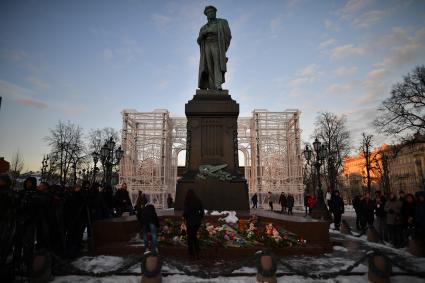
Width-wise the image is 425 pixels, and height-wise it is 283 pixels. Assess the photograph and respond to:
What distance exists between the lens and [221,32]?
39.9 feet

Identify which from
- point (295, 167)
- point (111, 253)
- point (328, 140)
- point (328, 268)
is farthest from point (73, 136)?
point (328, 268)

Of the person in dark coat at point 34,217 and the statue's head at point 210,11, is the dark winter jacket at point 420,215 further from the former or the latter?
the statue's head at point 210,11

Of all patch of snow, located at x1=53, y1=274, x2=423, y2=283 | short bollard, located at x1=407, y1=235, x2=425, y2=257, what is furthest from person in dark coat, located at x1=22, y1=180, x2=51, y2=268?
short bollard, located at x1=407, y1=235, x2=425, y2=257

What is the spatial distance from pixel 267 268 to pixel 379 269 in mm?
2125

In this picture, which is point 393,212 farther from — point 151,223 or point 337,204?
point 151,223

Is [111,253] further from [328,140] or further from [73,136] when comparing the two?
[73,136]

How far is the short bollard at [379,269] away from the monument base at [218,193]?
4959mm

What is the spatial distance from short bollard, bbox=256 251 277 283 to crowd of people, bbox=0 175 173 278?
3.37 m

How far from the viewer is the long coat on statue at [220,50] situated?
1216 centimetres

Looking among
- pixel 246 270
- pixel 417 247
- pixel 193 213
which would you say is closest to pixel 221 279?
pixel 246 270

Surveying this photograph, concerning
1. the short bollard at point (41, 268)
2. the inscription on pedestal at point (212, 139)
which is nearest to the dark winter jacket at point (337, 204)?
the inscription on pedestal at point (212, 139)

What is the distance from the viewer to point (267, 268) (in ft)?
16.7

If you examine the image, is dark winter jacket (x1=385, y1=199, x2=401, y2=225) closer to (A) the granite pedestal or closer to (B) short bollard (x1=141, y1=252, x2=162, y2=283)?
(A) the granite pedestal

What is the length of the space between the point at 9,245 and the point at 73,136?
4160 centimetres
